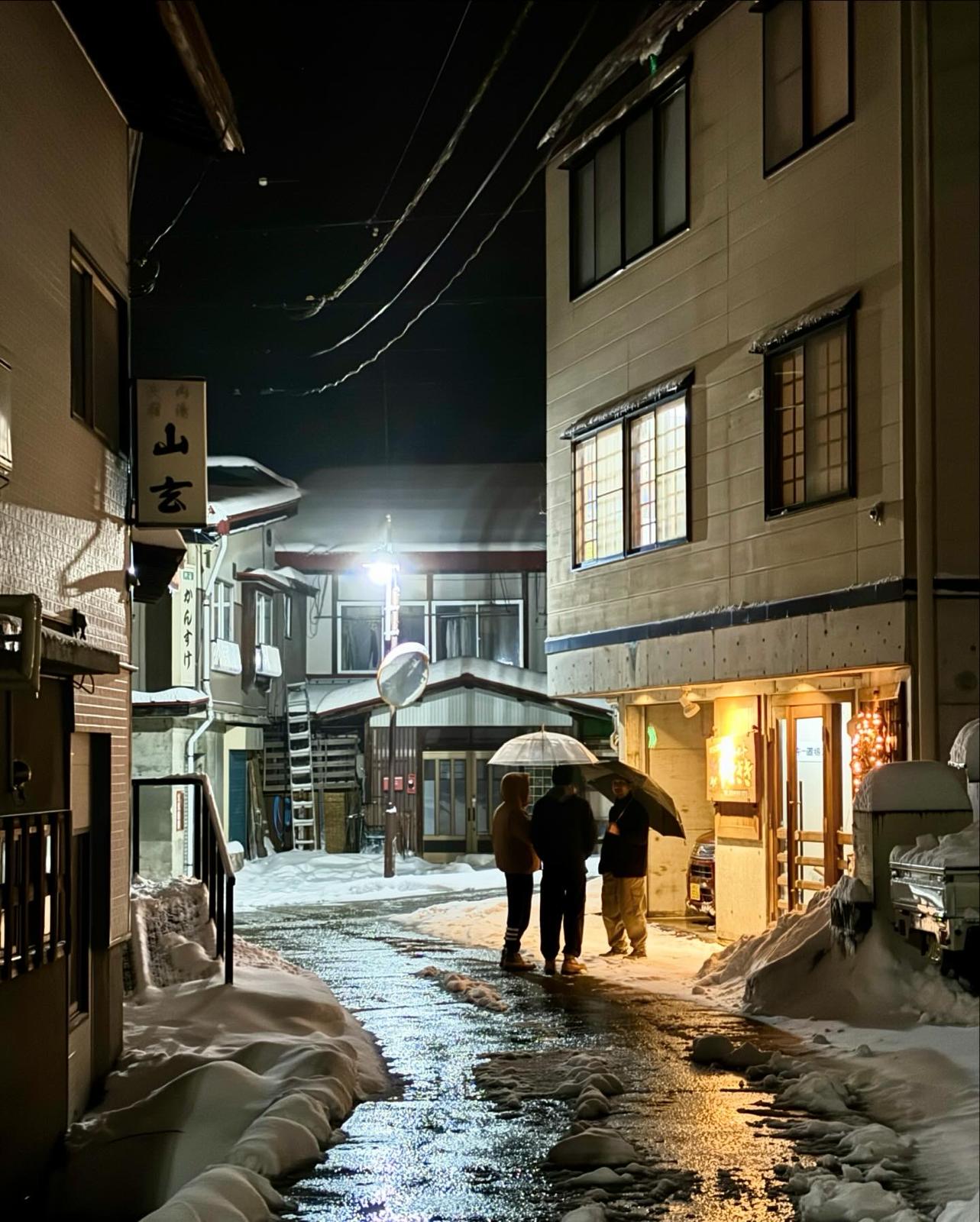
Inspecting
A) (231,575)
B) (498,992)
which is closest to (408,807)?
(231,575)

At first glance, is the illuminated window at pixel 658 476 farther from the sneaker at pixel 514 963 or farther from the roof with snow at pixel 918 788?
the roof with snow at pixel 918 788

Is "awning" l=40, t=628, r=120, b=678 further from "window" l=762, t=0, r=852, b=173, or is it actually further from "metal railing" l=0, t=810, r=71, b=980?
"window" l=762, t=0, r=852, b=173

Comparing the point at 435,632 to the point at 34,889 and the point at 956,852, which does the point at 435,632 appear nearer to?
the point at 956,852

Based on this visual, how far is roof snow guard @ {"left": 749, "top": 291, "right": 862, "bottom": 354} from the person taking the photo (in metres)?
14.9

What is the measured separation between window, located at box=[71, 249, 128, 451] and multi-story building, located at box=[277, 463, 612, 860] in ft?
74.4

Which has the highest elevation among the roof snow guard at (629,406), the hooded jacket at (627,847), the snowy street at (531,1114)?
the roof snow guard at (629,406)

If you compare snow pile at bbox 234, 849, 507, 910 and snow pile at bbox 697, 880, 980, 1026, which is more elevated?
snow pile at bbox 697, 880, 980, 1026

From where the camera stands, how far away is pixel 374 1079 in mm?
10484

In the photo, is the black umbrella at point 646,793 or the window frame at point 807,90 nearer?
the window frame at point 807,90

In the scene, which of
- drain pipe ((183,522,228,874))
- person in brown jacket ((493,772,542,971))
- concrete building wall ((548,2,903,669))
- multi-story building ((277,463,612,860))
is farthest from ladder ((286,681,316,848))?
person in brown jacket ((493,772,542,971))

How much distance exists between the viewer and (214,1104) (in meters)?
9.23

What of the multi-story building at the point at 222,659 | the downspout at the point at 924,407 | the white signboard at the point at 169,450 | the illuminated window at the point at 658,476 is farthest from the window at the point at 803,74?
the multi-story building at the point at 222,659

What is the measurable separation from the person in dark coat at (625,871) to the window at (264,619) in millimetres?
21088

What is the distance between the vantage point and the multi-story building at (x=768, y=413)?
14016 millimetres
